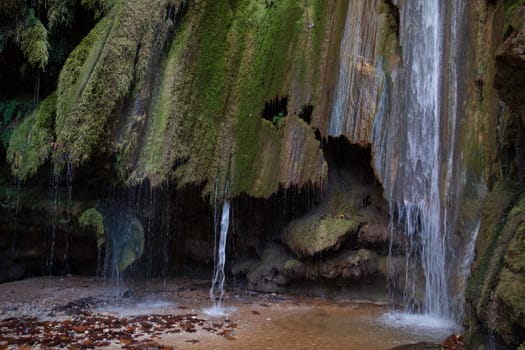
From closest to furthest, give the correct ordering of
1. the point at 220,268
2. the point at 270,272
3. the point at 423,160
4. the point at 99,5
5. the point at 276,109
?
1. the point at 423,160
2. the point at 270,272
3. the point at 99,5
4. the point at 276,109
5. the point at 220,268

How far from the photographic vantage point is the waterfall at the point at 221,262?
306 inches

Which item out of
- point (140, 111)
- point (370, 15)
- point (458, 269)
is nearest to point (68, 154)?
point (140, 111)

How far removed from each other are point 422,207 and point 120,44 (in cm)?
534

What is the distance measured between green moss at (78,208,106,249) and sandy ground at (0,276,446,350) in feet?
2.70

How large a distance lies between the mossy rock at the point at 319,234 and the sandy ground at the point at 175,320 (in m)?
0.80

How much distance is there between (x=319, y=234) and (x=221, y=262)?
6.48 feet

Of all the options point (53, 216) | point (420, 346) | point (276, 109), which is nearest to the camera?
point (420, 346)

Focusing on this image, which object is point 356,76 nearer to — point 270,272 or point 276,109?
point 276,109

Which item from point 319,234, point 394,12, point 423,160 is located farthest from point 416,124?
point 319,234

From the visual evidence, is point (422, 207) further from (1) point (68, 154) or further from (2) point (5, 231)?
(2) point (5, 231)

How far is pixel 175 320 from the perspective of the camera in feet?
19.6

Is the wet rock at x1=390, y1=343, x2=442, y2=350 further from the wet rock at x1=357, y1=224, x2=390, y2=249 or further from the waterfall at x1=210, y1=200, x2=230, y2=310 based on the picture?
the waterfall at x1=210, y1=200, x2=230, y2=310

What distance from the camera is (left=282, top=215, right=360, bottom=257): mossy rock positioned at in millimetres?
7531

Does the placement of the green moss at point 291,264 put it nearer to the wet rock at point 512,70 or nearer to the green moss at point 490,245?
the green moss at point 490,245
